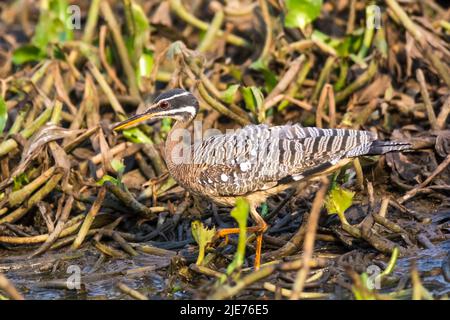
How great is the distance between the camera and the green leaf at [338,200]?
8.11m

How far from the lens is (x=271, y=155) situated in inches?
331

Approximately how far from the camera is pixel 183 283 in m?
8.14

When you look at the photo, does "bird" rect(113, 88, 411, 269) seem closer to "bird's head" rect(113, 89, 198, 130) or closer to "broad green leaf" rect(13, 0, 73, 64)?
"bird's head" rect(113, 89, 198, 130)

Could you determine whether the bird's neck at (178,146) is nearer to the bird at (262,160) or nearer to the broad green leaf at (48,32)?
the bird at (262,160)

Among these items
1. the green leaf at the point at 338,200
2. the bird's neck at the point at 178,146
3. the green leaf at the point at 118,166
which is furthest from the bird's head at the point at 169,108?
the green leaf at the point at 338,200

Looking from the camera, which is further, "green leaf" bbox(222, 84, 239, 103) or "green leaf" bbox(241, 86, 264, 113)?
"green leaf" bbox(222, 84, 239, 103)

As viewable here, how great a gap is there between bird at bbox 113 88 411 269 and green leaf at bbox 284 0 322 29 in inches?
124

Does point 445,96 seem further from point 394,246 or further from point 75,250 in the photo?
point 75,250

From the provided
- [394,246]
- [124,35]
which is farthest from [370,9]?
[394,246]

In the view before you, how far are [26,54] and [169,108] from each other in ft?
13.7

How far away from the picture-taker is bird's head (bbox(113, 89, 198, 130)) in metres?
9.13

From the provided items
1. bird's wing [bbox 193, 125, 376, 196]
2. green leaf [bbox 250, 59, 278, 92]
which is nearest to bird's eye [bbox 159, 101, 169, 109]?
bird's wing [bbox 193, 125, 376, 196]

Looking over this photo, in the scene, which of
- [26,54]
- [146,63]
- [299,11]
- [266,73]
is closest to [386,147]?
[266,73]

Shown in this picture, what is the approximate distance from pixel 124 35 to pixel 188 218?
152 inches
